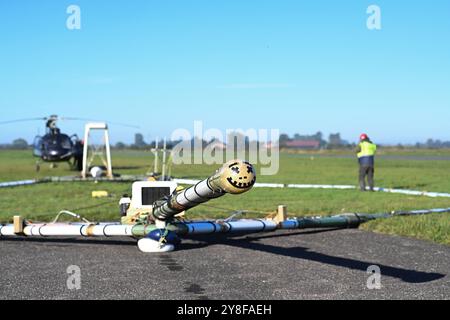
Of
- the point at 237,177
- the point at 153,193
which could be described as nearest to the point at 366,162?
the point at 153,193

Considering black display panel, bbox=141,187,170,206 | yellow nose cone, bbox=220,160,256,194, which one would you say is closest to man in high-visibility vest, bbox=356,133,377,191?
black display panel, bbox=141,187,170,206

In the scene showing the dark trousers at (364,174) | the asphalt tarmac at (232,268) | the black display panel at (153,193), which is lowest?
the asphalt tarmac at (232,268)

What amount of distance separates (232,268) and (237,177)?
2922 mm

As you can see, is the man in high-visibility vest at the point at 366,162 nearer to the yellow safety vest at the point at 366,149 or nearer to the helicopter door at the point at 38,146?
the yellow safety vest at the point at 366,149

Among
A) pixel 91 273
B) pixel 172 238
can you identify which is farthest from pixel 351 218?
pixel 91 273

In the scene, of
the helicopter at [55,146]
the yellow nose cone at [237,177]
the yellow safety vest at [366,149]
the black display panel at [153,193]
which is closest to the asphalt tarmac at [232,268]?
the black display panel at [153,193]

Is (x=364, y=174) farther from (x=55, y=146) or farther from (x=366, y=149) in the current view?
(x=55, y=146)

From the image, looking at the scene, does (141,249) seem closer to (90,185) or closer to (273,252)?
(273,252)

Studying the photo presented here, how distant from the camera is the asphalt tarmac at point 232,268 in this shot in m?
7.14

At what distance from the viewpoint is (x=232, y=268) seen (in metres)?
8.72

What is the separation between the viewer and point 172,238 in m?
10.1

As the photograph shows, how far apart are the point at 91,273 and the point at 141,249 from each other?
1.75 m

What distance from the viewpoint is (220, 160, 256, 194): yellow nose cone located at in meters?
6.18

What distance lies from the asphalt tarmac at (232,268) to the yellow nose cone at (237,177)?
1.50m
